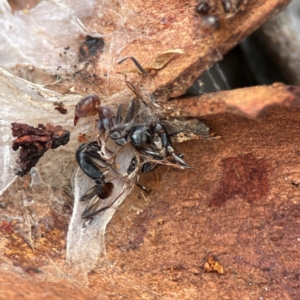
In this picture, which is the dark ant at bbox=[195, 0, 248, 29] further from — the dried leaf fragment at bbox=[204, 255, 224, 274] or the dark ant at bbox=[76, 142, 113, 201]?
the dried leaf fragment at bbox=[204, 255, 224, 274]

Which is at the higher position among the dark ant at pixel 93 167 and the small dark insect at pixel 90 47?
the small dark insect at pixel 90 47

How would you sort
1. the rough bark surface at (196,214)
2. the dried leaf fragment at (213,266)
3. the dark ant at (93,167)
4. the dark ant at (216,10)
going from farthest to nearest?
the dark ant at (93,167) < the dried leaf fragment at (213,266) < the rough bark surface at (196,214) < the dark ant at (216,10)

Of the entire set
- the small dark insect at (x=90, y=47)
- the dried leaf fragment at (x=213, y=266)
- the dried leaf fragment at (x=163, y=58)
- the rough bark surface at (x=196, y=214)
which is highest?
the small dark insect at (x=90, y=47)

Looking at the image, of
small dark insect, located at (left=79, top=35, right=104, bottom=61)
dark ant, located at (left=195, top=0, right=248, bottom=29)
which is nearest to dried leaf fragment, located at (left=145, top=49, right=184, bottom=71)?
dark ant, located at (left=195, top=0, right=248, bottom=29)

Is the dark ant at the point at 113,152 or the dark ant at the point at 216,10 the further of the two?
the dark ant at the point at 113,152

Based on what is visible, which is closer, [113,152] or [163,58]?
[163,58]

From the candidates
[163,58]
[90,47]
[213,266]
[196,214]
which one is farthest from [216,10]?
[213,266]

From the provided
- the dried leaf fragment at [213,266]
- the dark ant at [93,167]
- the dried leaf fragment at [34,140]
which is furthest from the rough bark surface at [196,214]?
the dried leaf fragment at [34,140]

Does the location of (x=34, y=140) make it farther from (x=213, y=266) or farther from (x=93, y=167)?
(x=213, y=266)

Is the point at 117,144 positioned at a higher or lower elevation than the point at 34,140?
lower

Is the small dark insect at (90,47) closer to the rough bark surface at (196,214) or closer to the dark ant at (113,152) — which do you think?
the rough bark surface at (196,214)

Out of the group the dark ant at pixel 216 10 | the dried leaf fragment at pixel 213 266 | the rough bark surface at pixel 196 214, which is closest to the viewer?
the dark ant at pixel 216 10

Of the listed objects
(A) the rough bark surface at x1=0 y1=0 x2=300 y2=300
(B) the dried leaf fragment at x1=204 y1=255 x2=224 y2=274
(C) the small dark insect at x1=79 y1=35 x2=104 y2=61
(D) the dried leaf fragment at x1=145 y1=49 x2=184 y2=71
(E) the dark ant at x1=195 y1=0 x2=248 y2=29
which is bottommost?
(B) the dried leaf fragment at x1=204 y1=255 x2=224 y2=274

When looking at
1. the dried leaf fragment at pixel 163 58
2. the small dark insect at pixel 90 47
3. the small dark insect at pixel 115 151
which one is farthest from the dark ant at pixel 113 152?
the small dark insect at pixel 90 47
